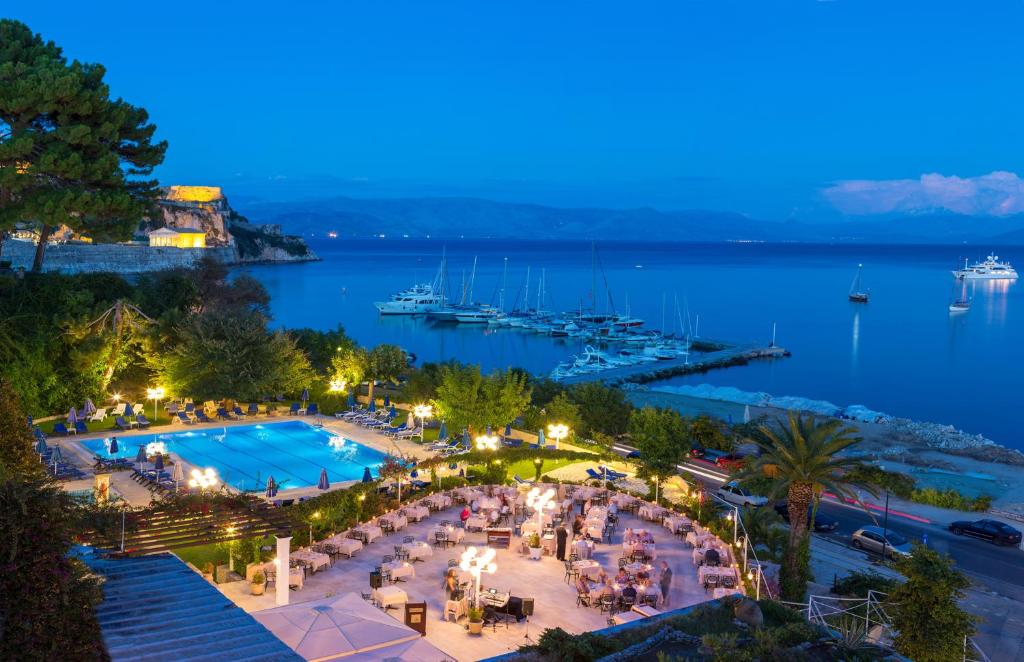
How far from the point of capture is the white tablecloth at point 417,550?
15.8m

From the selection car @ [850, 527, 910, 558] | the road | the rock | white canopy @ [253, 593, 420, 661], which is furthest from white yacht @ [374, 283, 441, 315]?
the rock

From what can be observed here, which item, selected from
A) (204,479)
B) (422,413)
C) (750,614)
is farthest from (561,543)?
(422,413)

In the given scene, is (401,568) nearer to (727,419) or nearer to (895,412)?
(727,419)

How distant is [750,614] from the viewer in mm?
10086

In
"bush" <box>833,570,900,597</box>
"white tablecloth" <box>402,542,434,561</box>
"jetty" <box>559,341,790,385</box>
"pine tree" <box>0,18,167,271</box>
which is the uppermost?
"pine tree" <box>0,18,167,271</box>

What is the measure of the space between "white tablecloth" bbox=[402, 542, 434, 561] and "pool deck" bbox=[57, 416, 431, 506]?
4.67 meters

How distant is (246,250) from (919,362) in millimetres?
120947

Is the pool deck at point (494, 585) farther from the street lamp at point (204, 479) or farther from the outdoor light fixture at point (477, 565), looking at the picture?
the street lamp at point (204, 479)

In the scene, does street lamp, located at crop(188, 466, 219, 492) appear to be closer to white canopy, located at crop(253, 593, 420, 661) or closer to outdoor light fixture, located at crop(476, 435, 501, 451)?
white canopy, located at crop(253, 593, 420, 661)

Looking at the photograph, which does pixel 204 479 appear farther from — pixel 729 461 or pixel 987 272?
pixel 987 272

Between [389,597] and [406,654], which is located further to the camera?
[389,597]

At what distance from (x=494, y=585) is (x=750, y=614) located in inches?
230

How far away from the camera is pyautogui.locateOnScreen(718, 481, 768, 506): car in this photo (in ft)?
73.8

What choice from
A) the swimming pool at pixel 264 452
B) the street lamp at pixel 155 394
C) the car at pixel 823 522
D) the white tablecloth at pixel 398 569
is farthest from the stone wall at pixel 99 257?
the car at pixel 823 522
